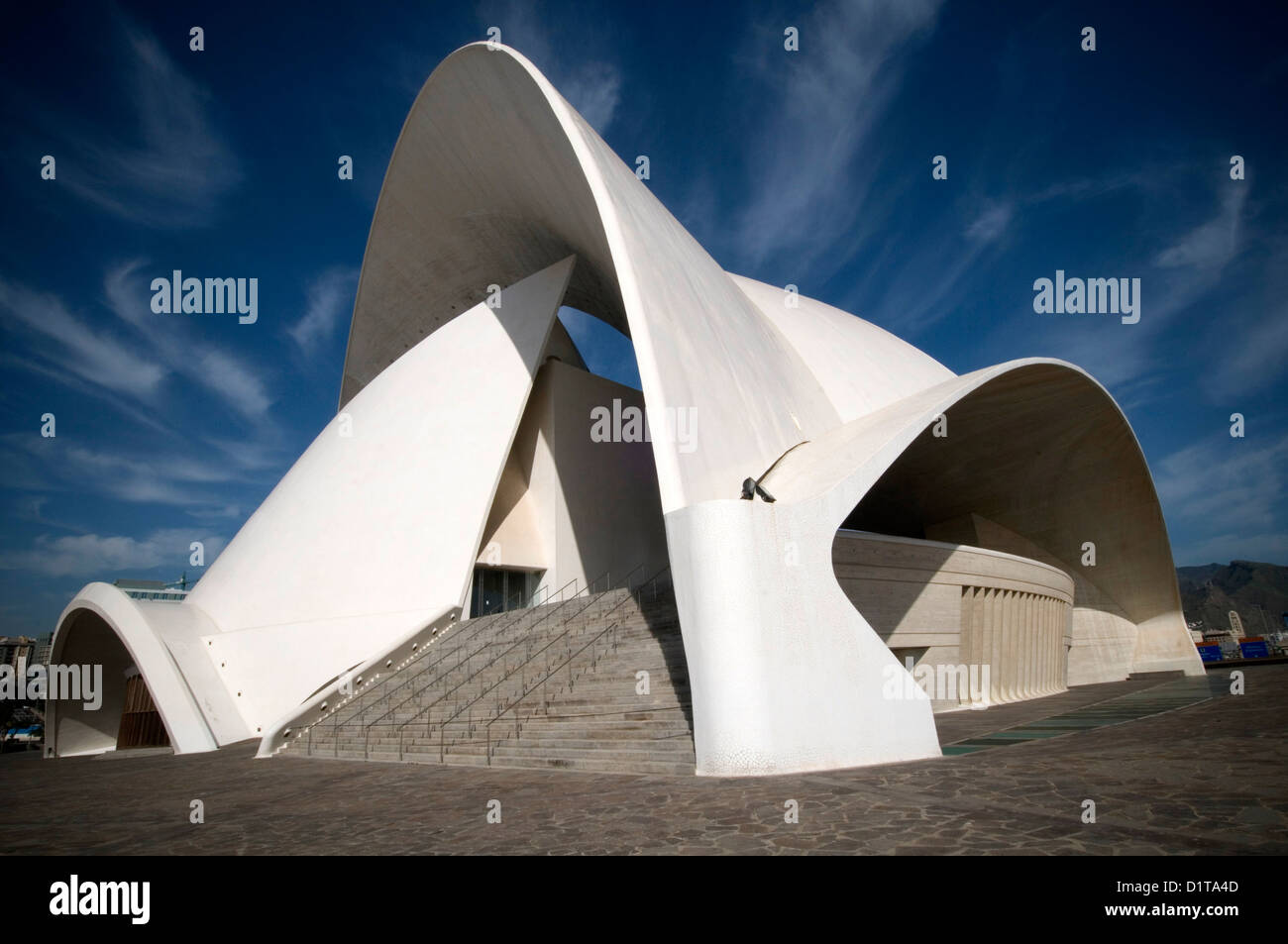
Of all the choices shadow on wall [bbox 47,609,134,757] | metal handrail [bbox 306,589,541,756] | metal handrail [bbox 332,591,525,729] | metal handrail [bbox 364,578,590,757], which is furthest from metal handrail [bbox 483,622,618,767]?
shadow on wall [bbox 47,609,134,757]

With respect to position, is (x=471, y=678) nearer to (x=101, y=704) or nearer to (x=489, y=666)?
(x=489, y=666)

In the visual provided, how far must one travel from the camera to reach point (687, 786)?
5.73 metres

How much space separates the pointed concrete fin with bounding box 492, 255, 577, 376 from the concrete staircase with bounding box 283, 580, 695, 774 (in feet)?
20.8

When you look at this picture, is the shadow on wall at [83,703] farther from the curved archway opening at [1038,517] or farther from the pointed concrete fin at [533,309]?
the curved archway opening at [1038,517]

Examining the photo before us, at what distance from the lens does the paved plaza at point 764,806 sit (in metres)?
3.80

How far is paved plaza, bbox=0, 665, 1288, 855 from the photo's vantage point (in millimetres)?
3797

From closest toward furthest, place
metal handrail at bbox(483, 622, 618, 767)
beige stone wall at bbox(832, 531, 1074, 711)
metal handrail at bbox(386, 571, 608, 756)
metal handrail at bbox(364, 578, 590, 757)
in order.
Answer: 1. metal handrail at bbox(483, 622, 618, 767)
2. metal handrail at bbox(386, 571, 608, 756)
3. metal handrail at bbox(364, 578, 590, 757)
4. beige stone wall at bbox(832, 531, 1074, 711)

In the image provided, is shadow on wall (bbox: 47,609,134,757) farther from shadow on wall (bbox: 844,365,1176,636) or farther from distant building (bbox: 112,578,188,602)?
shadow on wall (bbox: 844,365,1176,636)

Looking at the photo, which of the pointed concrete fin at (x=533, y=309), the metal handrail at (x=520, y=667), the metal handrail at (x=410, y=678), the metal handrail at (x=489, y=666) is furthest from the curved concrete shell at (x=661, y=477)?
the metal handrail at (x=520, y=667)

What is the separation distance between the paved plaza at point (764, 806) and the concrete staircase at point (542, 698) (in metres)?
0.53

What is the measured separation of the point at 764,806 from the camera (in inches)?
189

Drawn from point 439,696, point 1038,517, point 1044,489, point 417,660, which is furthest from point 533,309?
point 1038,517

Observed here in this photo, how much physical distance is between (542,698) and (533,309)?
1064 cm
